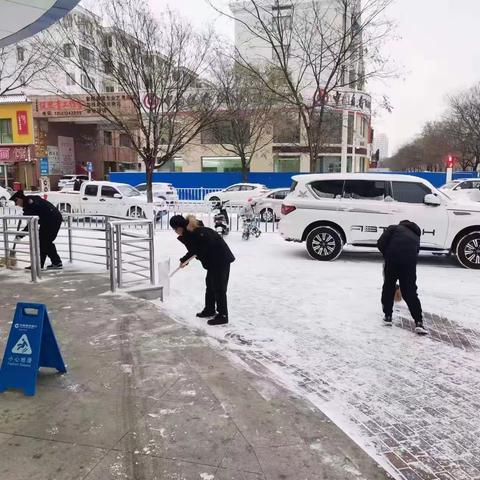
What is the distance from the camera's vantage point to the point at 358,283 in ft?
28.2

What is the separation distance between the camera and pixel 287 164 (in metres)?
42.8

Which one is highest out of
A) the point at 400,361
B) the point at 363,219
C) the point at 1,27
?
the point at 1,27

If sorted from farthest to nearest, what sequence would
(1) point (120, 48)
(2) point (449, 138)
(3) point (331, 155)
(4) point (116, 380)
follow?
1. (2) point (449, 138)
2. (3) point (331, 155)
3. (1) point (120, 48)
4. (4) point (116, 380)

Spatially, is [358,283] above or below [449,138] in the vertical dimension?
below

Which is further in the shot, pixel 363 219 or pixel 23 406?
pixel 363 219

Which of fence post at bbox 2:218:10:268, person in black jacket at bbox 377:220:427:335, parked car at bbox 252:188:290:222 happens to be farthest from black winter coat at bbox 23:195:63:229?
parked car at bbox 252:188:290:222

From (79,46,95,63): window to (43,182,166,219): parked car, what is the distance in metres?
4.42

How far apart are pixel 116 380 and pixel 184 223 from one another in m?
2.23

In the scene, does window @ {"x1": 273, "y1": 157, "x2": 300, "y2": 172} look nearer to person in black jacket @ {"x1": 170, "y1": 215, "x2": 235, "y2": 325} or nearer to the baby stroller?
the baby stroller

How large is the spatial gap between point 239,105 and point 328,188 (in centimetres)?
1801

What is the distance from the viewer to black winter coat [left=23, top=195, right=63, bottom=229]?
344 inches

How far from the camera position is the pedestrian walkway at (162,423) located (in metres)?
3.13

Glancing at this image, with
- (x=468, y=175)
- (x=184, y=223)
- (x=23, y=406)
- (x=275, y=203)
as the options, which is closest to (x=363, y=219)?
(x=184, y=223)

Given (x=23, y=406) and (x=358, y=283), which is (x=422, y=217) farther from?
(x=23, y=406)
